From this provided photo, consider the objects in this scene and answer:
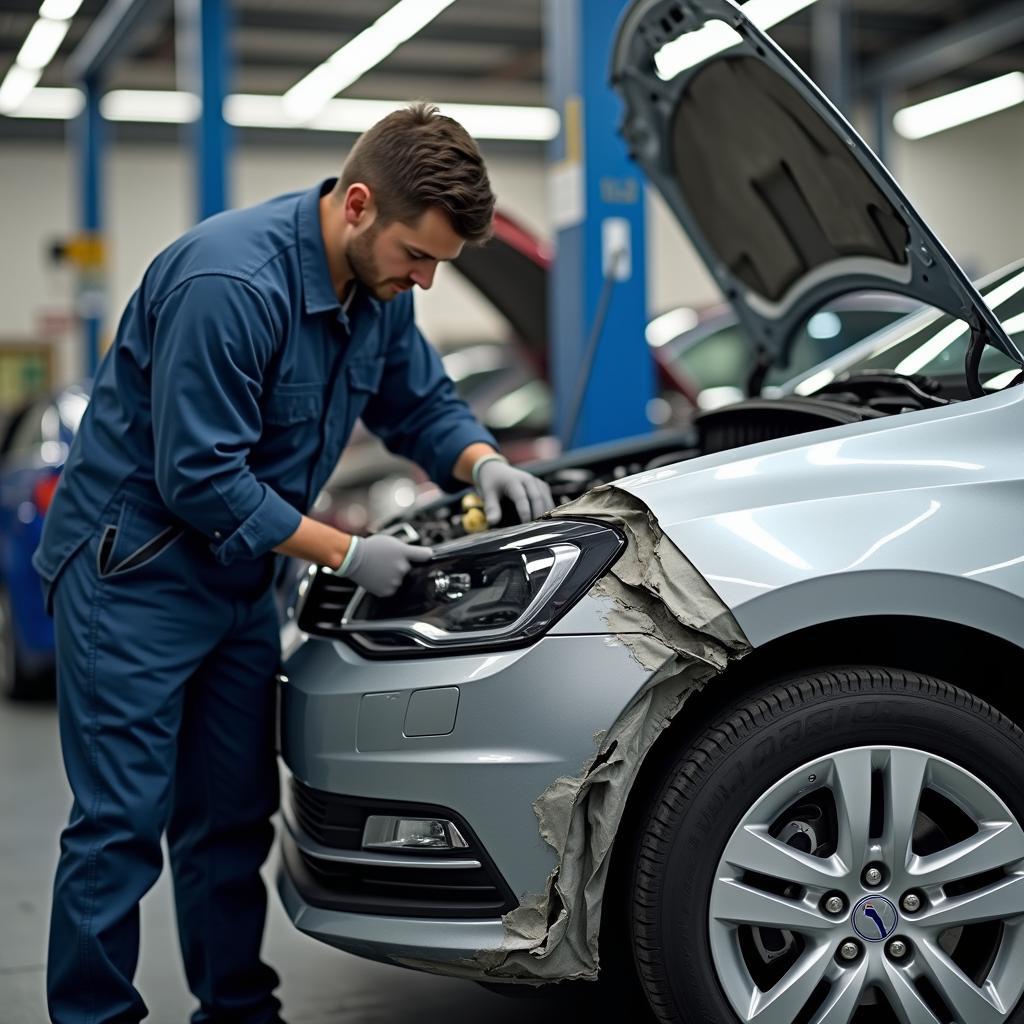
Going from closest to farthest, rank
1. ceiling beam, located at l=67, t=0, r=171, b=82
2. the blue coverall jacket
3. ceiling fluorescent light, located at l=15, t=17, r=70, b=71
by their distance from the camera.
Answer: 1. the blue coverall jacket
2. ceiling beam, located at l=67, t=0, r=171, b=82
3. ceiling fluorescent light, located at l=15, t=17, r=70, b=71

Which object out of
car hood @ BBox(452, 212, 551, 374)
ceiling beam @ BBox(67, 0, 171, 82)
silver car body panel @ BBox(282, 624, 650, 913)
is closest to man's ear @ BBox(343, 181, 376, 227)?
silver car body panel @ BBox(282, 624, 650, 913)

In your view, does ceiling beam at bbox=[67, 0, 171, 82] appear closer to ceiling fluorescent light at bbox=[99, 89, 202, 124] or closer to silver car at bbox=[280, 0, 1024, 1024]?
ceiling fluorescent light at bbox=[99, 89, 202, 124]

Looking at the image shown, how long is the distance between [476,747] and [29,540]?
3765 millimetres

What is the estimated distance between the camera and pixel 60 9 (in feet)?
40.3

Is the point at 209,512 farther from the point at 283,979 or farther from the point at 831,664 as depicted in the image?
the point at 283,979

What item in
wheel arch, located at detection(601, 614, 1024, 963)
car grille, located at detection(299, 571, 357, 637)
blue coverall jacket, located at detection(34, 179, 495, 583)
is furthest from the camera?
car grille, located at detection(299, 571, 357, 637)

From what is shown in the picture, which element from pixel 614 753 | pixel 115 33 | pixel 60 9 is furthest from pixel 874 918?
pixel 60 9

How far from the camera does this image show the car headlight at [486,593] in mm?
1966

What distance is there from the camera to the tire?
5.62 metres

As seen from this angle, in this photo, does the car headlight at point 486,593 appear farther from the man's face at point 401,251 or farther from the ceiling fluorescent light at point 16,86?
the ceiling fluorescent light at point 16,86

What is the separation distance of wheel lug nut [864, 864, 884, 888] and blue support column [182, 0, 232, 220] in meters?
5.98

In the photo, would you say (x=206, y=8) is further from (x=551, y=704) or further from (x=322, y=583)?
(x=551, y=704)

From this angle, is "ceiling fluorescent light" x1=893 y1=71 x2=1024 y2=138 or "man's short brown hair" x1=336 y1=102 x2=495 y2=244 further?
"ceiling fluorescent light" x1=893 y1=71 x2=1024 y2=138

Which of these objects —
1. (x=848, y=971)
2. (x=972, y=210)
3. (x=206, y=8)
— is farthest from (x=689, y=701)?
(x=972, y=210)
